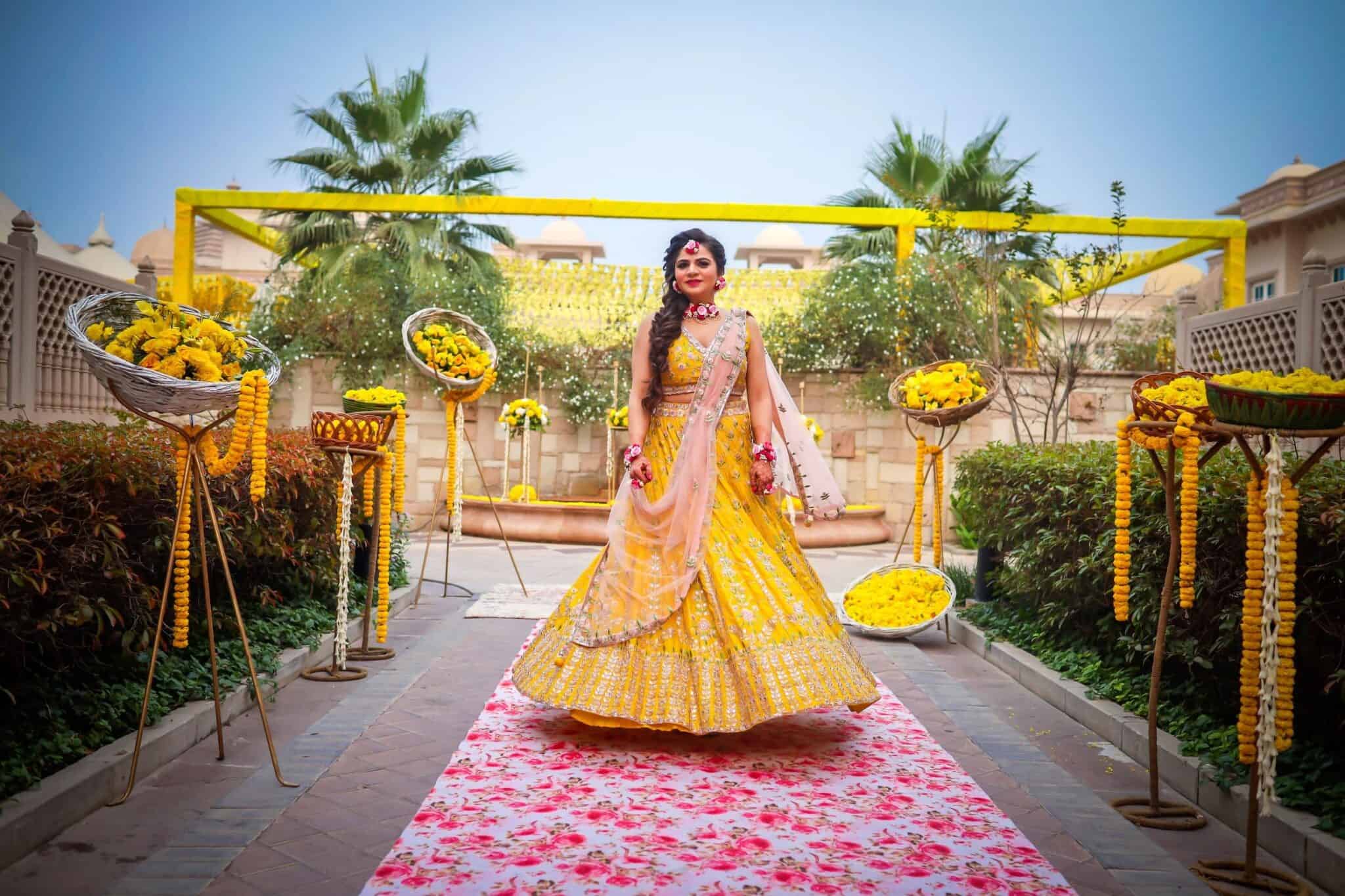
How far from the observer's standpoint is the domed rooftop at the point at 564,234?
26953 mm

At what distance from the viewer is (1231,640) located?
12.6 feet

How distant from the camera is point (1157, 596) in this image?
14.3 feet

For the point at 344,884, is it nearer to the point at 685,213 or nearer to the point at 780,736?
the point at 780,736

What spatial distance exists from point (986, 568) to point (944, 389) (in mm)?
1553

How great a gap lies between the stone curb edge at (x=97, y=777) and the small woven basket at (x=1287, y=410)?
11.5 ft

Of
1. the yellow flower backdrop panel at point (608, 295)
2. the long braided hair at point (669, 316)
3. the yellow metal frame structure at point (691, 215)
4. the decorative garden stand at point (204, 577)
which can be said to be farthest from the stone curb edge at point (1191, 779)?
the yellow flower backdrop panel at point (608, 295)

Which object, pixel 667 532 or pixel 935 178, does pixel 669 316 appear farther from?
pixel 935 178

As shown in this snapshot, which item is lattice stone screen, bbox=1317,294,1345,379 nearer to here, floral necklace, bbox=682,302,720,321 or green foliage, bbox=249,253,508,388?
floral necklace, bbox=682,302,720,321

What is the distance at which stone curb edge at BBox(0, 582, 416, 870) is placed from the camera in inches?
113

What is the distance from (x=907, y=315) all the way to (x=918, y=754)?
9.82 m

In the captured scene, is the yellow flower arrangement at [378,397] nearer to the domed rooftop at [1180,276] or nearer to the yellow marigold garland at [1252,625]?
the yellow marigold garland at [1252,625]

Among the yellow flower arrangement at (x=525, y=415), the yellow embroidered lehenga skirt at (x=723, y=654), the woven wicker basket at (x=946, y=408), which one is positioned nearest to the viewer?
the yellow embroidered lehenga skirt at (x=723, y=654)

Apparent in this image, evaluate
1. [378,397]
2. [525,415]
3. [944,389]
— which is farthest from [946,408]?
[525,415]

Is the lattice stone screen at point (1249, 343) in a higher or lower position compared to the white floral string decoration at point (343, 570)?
higher
